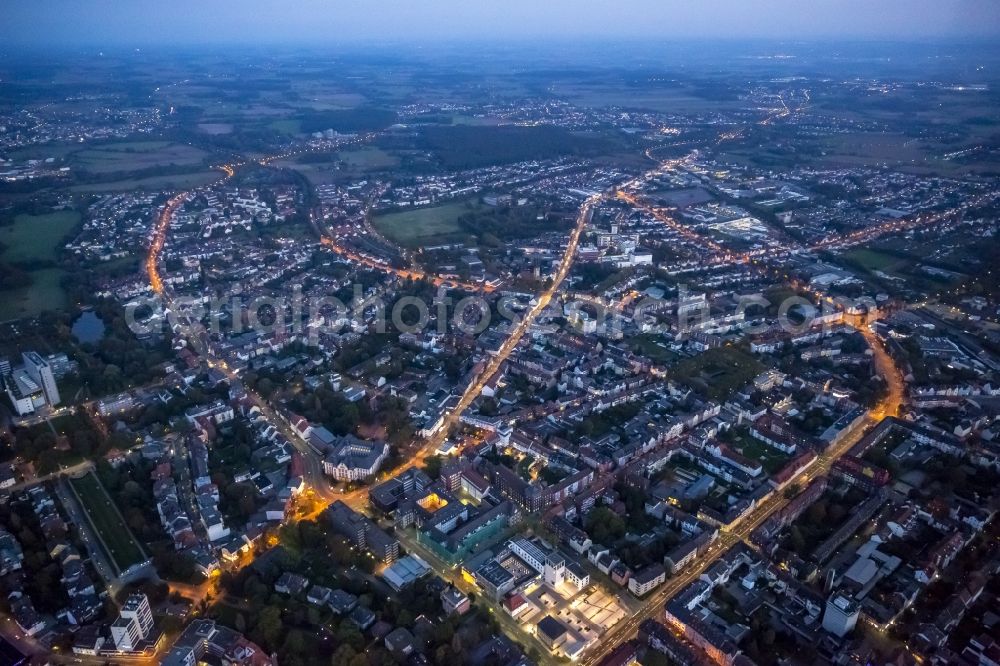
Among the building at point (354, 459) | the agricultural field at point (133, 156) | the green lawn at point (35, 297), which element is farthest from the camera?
the agricultural field at point (133, 156)

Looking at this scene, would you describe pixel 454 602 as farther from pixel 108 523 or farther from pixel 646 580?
pixel 108 523

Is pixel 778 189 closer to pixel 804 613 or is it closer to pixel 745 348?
pixel 745 348

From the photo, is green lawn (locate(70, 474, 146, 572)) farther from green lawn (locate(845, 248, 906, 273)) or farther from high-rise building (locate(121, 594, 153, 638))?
green lawn (locate(845, 248, 906, 273))

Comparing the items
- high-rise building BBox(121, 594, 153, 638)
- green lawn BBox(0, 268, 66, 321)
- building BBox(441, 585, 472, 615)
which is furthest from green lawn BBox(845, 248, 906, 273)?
green lawn BBox(0, 268, 66, 321)

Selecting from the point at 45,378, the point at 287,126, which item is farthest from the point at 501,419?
the point at 287,126

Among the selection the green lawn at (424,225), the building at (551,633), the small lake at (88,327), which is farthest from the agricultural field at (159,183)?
the building at (551,633)

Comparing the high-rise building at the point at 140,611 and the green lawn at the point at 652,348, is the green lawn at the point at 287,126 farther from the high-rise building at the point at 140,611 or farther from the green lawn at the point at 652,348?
the high-rise building at the point at 140,611

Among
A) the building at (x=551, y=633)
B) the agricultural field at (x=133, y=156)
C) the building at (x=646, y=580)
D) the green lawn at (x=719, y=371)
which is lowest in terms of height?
the building at (x=551, y=633)
